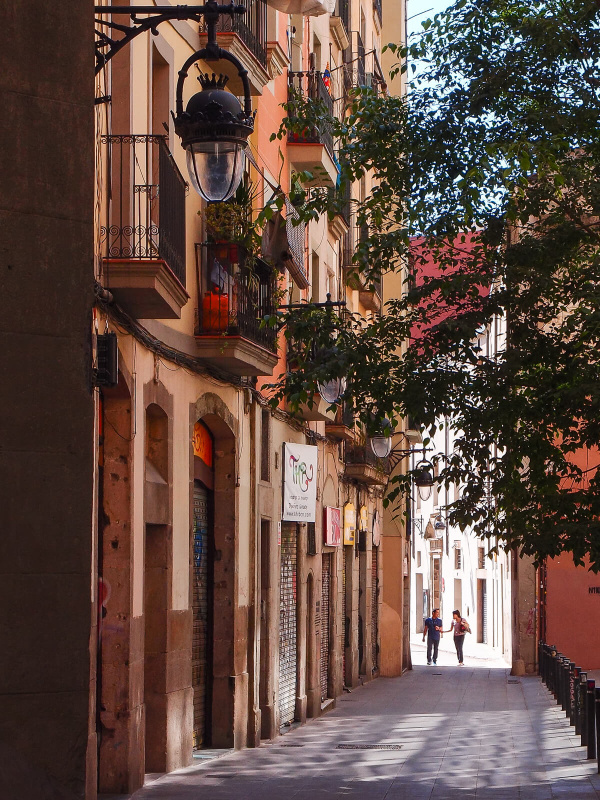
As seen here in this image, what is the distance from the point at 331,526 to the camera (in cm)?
2644

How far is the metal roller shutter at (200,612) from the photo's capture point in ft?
53.3

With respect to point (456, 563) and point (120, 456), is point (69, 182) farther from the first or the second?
point (456, 563)

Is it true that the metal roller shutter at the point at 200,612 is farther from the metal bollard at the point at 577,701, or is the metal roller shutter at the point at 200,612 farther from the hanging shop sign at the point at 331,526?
the hanging shop sign at the point at 331,526

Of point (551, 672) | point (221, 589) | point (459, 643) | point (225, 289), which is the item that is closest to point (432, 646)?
point (459, 643)

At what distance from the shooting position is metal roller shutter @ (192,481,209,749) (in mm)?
16250

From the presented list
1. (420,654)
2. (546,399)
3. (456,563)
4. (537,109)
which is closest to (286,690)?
(546,399)

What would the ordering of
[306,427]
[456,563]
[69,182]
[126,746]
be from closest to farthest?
[69,182]
[126,746]
[306,427]
[456,563]

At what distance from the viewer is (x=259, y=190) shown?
18.8m

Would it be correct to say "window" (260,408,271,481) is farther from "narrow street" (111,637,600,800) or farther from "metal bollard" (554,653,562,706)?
"metal bollard" (554,653,562,706)

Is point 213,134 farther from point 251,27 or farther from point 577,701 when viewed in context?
point 577,701

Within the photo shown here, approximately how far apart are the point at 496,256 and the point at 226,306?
312 centimetres

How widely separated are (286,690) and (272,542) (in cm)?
289

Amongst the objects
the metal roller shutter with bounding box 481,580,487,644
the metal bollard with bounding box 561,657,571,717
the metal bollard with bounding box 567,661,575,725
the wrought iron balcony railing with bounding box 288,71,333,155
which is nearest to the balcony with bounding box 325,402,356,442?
the wrought iron balcony railing with bounding box 288,71,333,155

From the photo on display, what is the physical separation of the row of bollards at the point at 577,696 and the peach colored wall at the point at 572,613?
615cm
